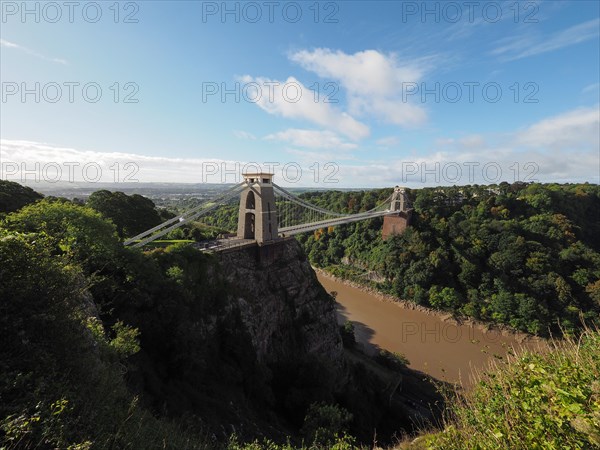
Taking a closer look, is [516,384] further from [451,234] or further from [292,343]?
[451,234]

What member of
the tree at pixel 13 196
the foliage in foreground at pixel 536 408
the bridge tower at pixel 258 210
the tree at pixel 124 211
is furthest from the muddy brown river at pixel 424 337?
the tree at pixel 13 196

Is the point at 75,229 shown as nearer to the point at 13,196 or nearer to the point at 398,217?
the point at 13,196

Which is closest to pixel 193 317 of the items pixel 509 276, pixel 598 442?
pixel 598 442

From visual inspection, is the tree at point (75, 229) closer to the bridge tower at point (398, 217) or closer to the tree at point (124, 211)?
the tree at point (124, 211)

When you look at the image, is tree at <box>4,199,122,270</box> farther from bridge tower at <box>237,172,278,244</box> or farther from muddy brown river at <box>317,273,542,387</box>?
muddy brown river at <box>317,273,542,387</box>

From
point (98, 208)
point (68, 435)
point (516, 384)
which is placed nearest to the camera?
point (68, 435)

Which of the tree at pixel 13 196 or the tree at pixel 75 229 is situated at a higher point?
the tree at pixel 13 196
